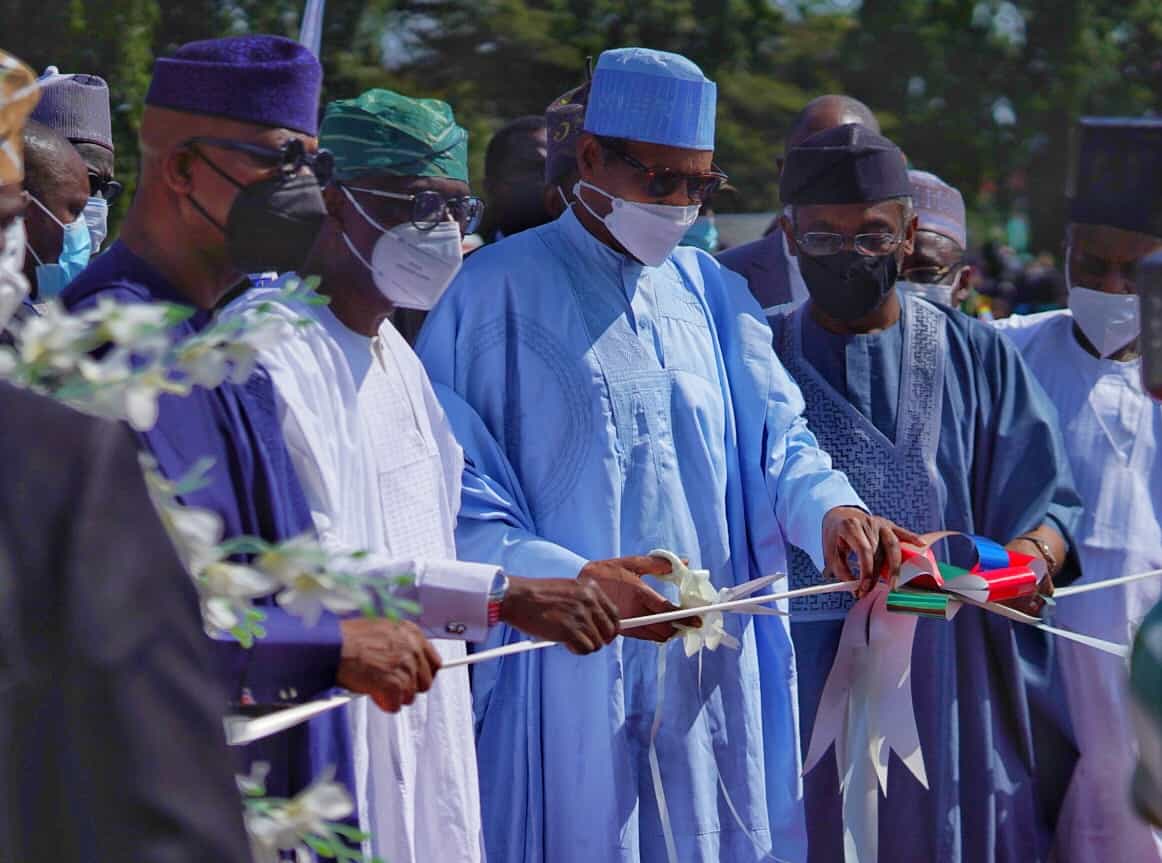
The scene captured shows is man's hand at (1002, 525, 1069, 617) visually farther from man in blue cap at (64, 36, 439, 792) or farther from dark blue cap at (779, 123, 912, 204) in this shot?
man in blue cap at (64, 36, 439, 792)

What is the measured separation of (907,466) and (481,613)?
1.94 m

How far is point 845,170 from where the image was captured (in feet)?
16.8

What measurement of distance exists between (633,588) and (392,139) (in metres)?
1.05

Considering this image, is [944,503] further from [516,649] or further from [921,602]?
[516,649]

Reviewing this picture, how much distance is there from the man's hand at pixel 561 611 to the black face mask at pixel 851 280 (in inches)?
64.7

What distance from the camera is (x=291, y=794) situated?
3.25 metres

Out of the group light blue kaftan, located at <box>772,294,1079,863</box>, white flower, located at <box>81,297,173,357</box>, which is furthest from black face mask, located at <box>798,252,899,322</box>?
white flower, located at <box>81,297,173,357</box>

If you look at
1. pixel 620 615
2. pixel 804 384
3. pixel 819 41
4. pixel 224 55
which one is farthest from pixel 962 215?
pixel 819 41

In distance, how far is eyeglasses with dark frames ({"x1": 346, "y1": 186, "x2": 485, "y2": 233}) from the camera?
12.9 feet

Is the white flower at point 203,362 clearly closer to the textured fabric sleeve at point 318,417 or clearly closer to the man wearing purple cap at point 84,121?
the textured fabric sleeve at point 318,417

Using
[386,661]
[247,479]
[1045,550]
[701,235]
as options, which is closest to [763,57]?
[701,235]

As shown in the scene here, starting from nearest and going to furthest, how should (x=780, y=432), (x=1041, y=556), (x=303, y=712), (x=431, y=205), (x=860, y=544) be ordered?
(x=303, y=712), (x=431, y=205), (x=860, y=544), (x=780, y=432), (x=1041, y=556)

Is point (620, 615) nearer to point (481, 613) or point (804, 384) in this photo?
point (481, 613)

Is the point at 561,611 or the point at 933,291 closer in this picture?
the point at 561,611
